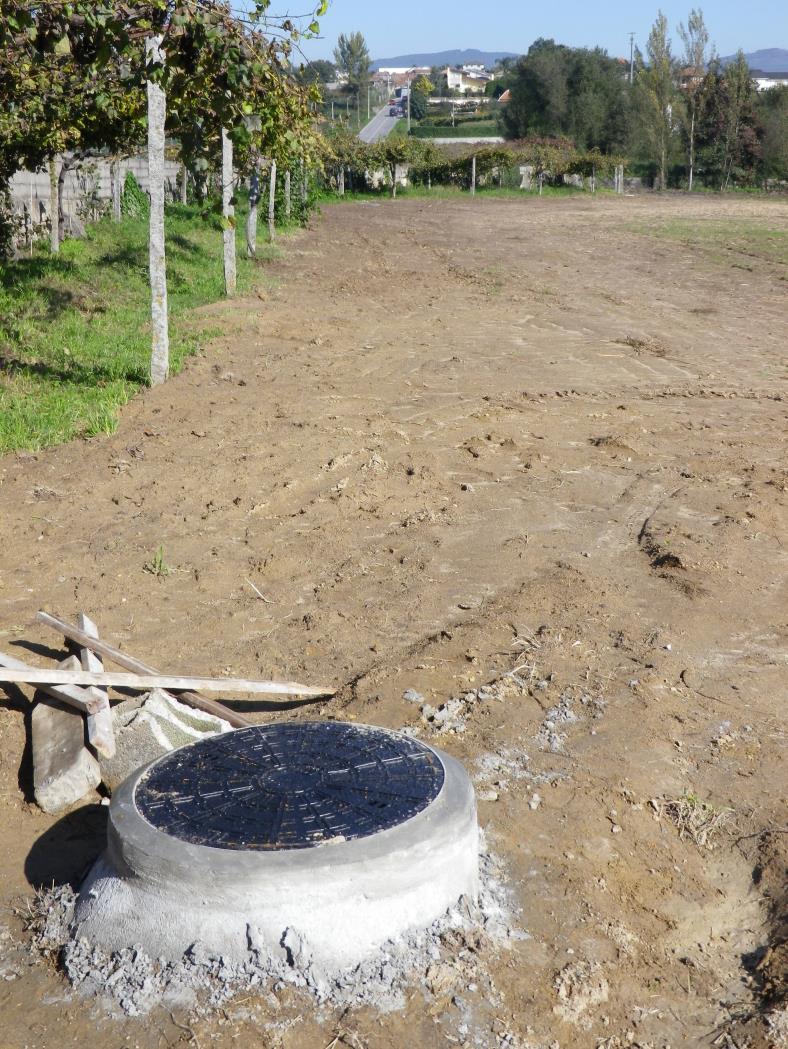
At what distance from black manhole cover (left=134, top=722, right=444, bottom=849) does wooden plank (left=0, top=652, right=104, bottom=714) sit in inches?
25.7

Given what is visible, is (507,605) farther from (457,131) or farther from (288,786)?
(457,131)

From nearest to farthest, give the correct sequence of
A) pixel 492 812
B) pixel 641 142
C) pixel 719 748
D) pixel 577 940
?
pixel 577 940 < pixel 492 812 < pixel 719 748 < pixel 641 142

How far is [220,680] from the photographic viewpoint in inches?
186

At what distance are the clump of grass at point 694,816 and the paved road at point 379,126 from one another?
75934 millimetres

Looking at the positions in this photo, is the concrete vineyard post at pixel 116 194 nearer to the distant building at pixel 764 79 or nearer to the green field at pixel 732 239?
the green field at pixel 732 239

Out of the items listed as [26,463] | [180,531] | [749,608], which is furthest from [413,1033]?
[26,463]

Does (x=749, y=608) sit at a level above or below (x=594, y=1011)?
above

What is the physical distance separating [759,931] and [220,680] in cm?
241

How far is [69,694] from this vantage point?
4512mm

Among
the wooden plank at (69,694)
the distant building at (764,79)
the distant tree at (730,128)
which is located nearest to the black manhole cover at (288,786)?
the wooden plank at (69,694)

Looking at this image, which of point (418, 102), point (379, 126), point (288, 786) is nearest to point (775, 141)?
point (379, 126)

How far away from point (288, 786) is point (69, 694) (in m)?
1.38

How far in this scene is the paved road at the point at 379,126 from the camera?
261ft

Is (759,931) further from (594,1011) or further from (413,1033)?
(413,1033)
